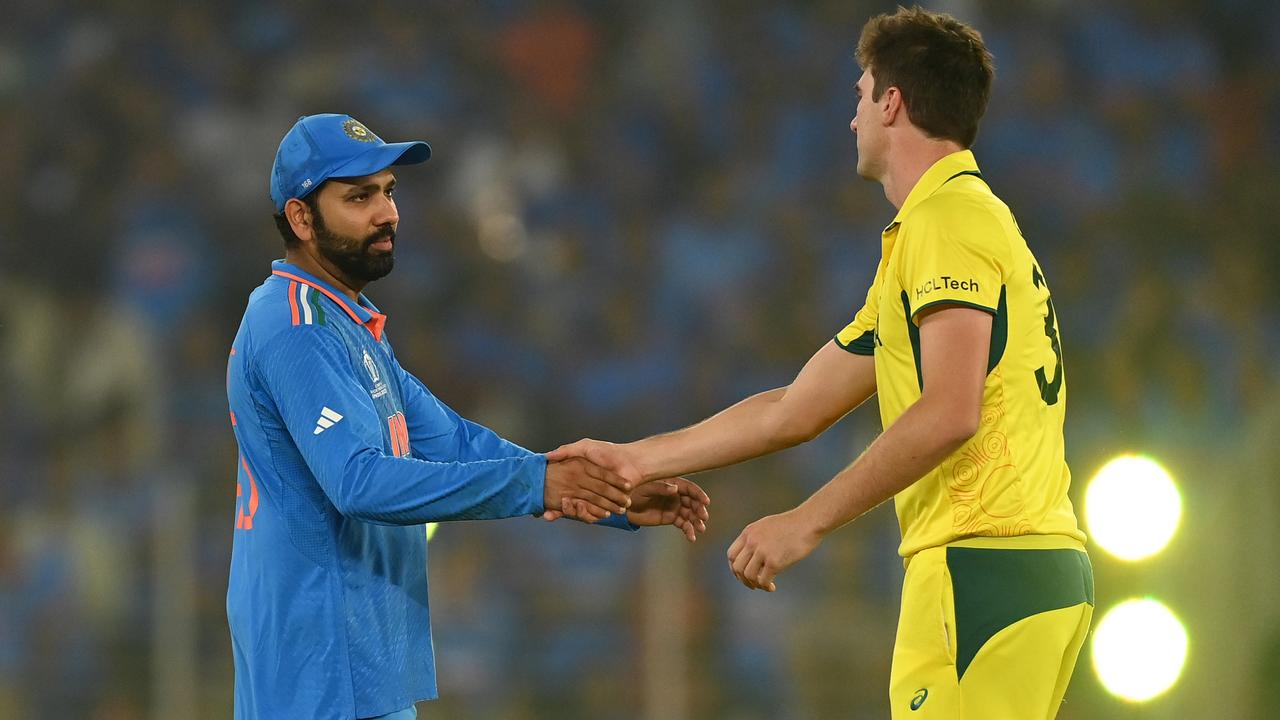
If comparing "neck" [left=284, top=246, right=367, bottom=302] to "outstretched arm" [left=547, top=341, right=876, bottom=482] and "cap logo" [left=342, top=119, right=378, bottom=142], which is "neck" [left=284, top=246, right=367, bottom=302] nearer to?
"cap logo" [left=342, top=119, right=378, bottom=142]

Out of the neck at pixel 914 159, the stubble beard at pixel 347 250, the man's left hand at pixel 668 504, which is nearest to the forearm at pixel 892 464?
the neck at pixel 914 159

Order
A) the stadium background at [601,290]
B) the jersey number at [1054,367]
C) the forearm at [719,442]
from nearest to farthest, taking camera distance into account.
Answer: the jersey number at [1054,367]
the forearm at [719,442]
the stadium background at [601,290]

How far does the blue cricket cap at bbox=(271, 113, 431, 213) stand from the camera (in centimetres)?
299

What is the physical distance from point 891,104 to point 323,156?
1201mm

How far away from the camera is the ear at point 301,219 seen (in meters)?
3.00

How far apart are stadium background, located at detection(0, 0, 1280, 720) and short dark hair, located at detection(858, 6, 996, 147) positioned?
12.6 ft

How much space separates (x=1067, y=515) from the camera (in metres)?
2.51

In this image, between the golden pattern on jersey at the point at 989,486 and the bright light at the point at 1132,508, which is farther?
the bright light at the point at 1132,508

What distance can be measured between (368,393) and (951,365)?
47.7 inches

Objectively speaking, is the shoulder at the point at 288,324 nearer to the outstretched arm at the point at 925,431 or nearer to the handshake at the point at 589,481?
the handshake at the point at 589,481

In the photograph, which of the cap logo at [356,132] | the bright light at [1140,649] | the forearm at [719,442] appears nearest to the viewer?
the cap logo at [356,132]

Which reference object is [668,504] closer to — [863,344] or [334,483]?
[863,344]

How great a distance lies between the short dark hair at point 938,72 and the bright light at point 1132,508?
149 inches

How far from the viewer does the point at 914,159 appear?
269 cm
